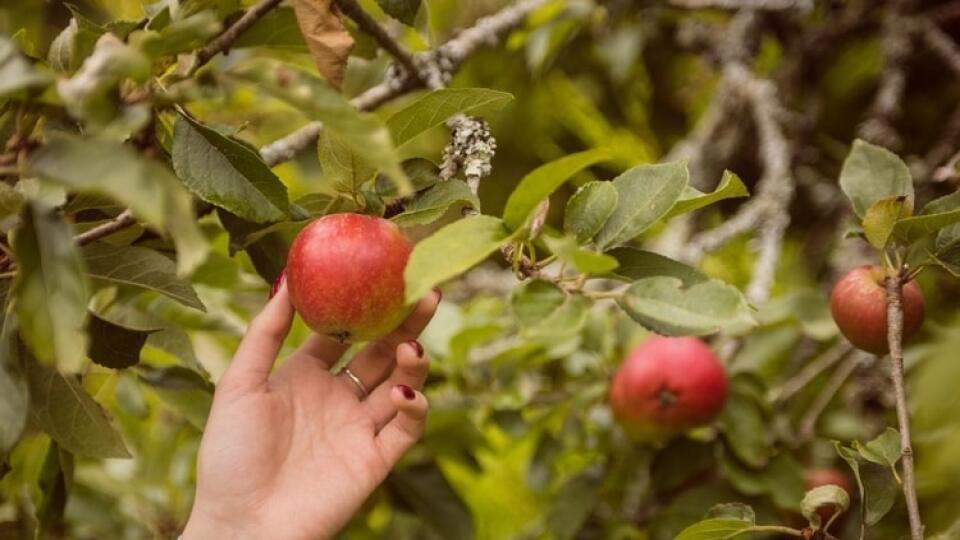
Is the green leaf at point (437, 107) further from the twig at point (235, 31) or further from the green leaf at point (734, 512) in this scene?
the green leaf at point (734, 512)

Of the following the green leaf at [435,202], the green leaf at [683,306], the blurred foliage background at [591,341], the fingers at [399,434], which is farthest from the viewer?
the blurred foliage background at [591,341]

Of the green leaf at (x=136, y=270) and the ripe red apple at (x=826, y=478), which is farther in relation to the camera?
the ripe red apple at (x=826, y=478)

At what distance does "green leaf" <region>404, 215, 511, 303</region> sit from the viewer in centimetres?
76

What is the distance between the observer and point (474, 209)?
3.19ft

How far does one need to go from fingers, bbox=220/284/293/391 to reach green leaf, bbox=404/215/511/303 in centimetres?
31

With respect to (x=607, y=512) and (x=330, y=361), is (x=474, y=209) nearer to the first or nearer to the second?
(x=330, y=361)

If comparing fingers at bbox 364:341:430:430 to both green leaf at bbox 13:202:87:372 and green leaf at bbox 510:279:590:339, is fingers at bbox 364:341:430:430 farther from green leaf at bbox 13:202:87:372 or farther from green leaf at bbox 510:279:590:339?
green leaf at bbox 13:202:87:372

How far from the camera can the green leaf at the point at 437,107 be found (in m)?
0.92

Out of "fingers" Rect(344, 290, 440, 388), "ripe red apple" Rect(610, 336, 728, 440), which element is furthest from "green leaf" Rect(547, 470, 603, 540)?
"fingers" Rect(344, 290, 440, 388)

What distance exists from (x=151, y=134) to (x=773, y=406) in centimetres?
117

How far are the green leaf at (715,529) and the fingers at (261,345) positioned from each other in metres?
0.48

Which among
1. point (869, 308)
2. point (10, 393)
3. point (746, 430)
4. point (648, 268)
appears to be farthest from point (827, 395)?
point (10, 393)

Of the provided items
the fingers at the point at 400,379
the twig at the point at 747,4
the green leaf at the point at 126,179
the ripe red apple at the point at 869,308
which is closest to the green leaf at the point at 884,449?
the ripe red apple at the point at 869,308

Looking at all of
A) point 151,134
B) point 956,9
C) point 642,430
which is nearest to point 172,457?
point 642,430
